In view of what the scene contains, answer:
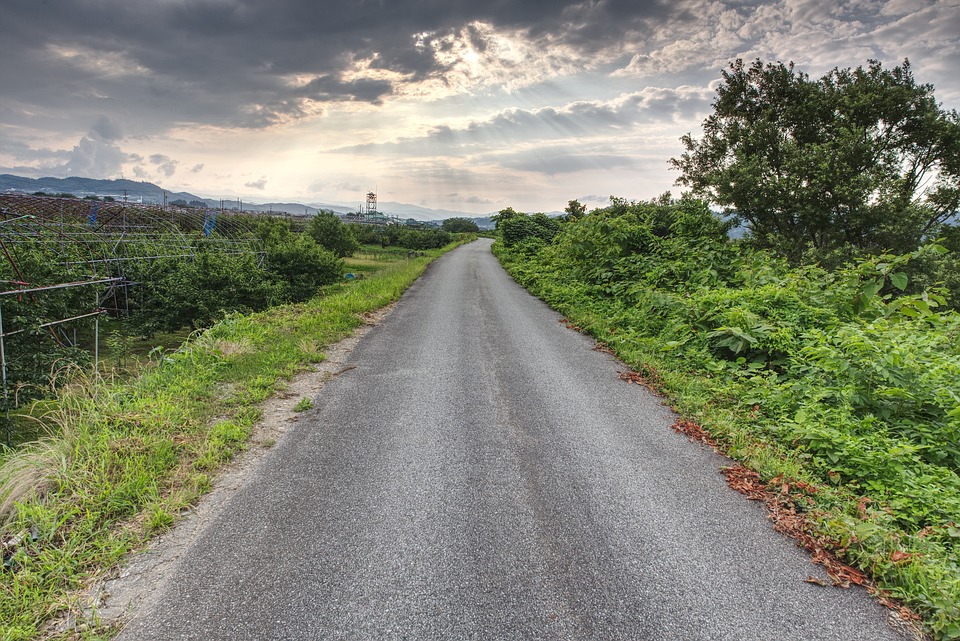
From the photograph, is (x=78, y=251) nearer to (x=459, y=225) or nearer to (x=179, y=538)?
(x=179, y=538)

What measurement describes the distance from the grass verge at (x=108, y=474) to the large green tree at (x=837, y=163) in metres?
19.5

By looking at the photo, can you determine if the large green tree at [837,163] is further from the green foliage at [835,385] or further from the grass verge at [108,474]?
the grass verge at [108,474]

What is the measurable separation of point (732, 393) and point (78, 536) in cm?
653

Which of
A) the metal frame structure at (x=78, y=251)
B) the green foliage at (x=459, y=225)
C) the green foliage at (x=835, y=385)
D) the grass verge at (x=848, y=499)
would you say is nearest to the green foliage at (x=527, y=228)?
the metal frame structure at (x=78, y=251)

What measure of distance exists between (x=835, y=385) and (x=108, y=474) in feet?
23.5

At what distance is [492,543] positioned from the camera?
2.91m

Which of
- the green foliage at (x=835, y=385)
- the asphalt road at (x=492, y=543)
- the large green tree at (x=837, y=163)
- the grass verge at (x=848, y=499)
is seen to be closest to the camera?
the asphalt road at (x=492, y=543)

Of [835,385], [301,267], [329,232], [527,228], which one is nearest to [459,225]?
[329,232]

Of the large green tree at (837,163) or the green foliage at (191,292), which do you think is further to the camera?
the large green tree at (837,163)

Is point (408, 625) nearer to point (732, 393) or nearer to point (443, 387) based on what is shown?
point (443, 387)

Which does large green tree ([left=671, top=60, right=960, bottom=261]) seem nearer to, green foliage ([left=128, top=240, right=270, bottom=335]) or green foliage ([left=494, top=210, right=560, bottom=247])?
green foliage ([left=494, top=210, right=560, bottom=247])

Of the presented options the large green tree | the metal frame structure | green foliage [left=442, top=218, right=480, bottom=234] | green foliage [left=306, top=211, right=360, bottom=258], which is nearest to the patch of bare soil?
the metal frame structure

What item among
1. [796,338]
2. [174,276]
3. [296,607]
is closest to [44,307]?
[174,276]

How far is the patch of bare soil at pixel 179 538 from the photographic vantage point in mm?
2352
